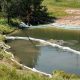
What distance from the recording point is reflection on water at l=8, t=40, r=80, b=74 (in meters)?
34.2

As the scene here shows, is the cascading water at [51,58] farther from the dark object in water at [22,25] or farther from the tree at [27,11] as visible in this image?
the tree at [27,11]

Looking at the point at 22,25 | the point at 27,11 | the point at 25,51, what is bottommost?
the point at 22,25

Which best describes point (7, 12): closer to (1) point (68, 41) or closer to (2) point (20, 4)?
(2) point (20, 4)

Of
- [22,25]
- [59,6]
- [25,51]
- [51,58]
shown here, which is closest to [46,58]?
[51,58]

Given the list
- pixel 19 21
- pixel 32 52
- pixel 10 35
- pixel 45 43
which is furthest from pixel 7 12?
pixel 32 52

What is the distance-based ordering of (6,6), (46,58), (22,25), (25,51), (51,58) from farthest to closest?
(22,25) → (6,6) → (25,51) → (46,58) → (51,58)

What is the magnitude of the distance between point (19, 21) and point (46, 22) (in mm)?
8185

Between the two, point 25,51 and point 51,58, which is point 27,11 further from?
point 51,58

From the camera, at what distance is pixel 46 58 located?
38906mm

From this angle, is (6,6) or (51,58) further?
(6,6)

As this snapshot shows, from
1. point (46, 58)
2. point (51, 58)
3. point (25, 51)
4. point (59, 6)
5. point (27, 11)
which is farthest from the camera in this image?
point (59, 6)

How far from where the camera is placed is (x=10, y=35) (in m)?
57.4

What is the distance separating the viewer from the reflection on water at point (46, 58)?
34.2 metres

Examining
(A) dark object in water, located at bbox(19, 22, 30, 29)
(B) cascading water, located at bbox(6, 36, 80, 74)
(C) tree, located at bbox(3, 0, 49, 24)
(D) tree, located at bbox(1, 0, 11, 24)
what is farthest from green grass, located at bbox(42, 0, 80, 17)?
(B) cascading water, located at bbox(6, 36, 80, 74)
